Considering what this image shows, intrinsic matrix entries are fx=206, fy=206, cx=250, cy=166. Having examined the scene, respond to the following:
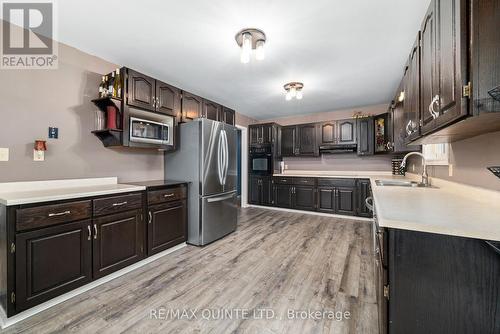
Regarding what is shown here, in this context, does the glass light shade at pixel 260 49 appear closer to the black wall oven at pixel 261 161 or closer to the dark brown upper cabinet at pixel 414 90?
the dark brown upper cabinet at pixel 414 90

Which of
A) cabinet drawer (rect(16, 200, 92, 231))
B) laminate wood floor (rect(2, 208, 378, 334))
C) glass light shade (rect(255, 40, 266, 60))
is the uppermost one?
glass light shade (rect(255, 40, 266, 60))

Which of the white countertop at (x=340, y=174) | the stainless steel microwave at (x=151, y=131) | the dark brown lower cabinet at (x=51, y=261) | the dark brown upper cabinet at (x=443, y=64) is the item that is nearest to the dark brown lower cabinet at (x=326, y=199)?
the white countertop at (x=340, y=174)

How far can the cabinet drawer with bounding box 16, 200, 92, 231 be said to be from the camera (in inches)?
58.9

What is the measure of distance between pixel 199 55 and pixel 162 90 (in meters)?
0.73

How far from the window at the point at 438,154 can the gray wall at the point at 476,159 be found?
5.9 inches

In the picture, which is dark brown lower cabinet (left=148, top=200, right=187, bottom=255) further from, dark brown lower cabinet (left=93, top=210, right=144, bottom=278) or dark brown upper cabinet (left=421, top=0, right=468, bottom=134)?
dark brown upper cabinet (left=421, top=0, right=468, bottom=134)

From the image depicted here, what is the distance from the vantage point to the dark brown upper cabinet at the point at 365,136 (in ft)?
14.0

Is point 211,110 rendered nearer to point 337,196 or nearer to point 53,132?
point 53,132

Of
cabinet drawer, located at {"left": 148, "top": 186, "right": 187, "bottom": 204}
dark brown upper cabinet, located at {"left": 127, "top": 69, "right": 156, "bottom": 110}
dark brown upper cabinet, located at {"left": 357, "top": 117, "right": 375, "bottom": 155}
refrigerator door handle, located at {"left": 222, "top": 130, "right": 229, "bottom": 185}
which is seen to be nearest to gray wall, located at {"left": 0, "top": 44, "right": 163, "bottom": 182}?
dark brown upper cabinet, located at {"left": 127, "top": 69, "right": 156, "bottom": 110}

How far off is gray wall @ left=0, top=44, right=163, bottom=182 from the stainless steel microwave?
0.44 metres

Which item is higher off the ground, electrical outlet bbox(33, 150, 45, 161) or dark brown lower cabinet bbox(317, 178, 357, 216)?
electrical outlet bbox(33, 150, 45, 161)

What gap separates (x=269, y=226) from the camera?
3760 mm

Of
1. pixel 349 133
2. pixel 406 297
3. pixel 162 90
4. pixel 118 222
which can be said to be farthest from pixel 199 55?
pixel 349 133

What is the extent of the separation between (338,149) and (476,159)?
3.24m
